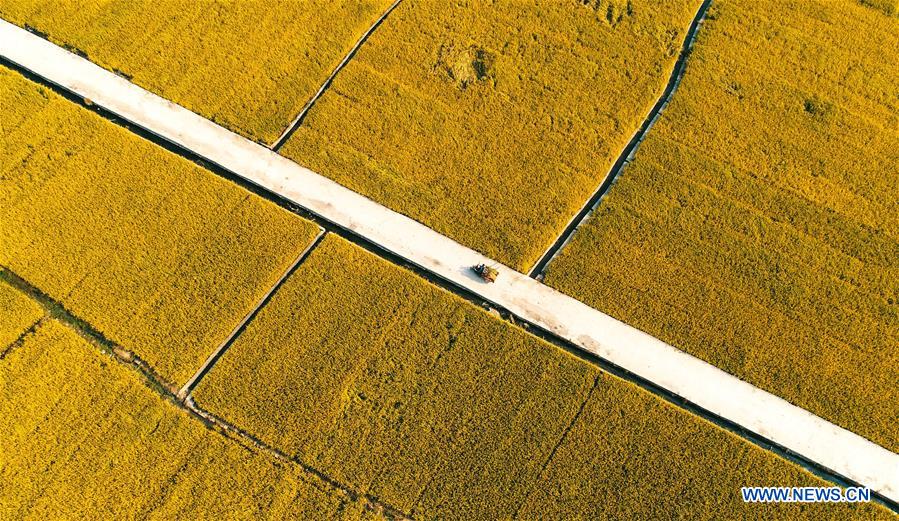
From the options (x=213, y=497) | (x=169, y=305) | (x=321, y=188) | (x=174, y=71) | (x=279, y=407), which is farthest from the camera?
(x=174, y=71)

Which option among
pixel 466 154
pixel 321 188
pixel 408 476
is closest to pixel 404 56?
pixel 466 154

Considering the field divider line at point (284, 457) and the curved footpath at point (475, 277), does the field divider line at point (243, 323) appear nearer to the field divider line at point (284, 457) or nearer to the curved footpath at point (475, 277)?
the field divider line at point (284, 457)

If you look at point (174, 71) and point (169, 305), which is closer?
point (169, 305)

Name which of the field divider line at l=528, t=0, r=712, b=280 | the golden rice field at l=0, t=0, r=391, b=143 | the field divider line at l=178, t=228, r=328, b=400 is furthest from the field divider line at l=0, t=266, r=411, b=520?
the field divider line at l=528, t=0, r=712, b=280

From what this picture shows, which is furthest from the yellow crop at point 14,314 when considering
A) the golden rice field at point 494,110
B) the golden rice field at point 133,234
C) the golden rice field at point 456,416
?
the golden rice field at point 494,110

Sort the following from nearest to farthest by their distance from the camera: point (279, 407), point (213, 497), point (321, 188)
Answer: point (213, 497) → point (279, 407) → point (321, 188)

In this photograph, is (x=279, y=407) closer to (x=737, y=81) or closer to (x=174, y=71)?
(x=174, y=71)

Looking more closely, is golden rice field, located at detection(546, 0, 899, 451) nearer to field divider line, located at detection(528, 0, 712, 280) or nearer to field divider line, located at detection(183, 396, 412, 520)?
field divider line, located at detection(528, 0, 712, 280)
